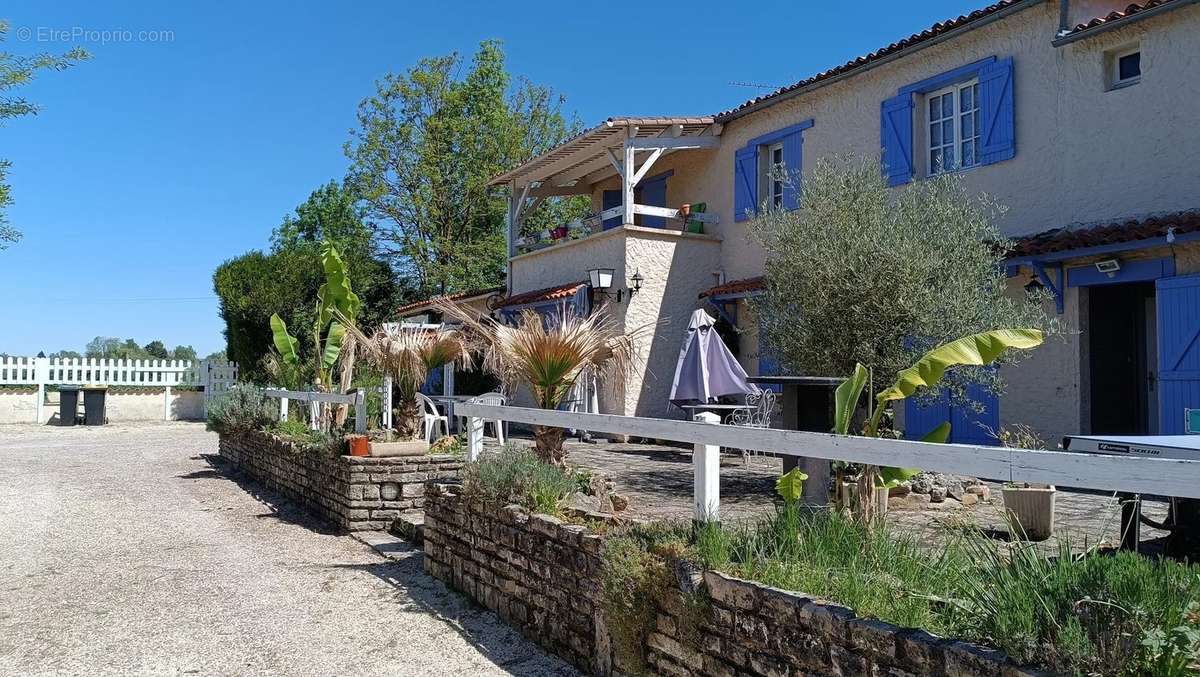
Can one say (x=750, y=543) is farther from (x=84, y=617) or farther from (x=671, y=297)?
(x=671, y=297)

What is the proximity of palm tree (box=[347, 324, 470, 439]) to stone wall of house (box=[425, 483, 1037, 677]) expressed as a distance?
2.74m

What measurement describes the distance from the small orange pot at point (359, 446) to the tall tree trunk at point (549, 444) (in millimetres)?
2743

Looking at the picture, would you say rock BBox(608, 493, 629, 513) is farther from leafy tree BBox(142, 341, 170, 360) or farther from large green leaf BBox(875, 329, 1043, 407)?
leafy tree BBox(142, 341, 170, 360)

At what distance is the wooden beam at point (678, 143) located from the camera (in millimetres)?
15055

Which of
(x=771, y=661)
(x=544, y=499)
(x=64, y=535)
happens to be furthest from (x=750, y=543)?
(x=64, y=535)

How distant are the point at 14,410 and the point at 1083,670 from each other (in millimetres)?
26775

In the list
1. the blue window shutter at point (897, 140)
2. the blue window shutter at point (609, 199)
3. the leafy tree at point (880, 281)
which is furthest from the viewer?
the blue window shutter at point (609, 199)

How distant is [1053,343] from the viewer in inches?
405

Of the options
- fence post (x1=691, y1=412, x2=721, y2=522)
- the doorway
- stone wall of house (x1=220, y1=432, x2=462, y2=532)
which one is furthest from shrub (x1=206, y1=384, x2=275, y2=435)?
the doorway

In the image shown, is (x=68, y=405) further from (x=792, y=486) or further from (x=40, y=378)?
(x=792, y=486)

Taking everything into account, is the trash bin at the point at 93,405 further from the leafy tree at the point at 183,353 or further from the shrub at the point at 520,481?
the leafy tree at the point at 183,353

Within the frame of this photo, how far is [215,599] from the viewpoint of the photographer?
648 cm

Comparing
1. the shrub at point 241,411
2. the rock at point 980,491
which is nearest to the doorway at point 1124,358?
the rock at point 980,491

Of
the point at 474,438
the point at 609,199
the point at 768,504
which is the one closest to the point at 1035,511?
the point at 768,504
